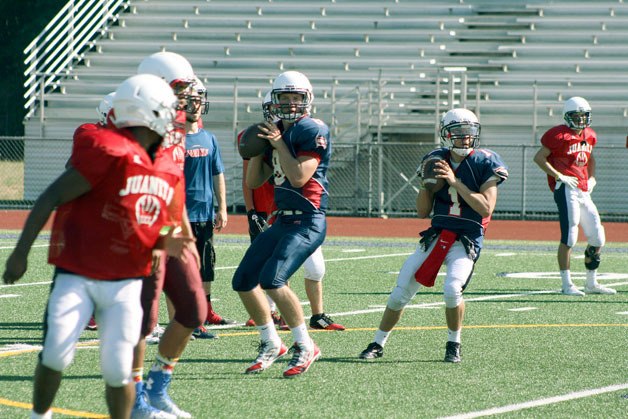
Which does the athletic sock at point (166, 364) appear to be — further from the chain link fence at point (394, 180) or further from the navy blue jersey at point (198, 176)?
the chain link fence at point (394, 180)

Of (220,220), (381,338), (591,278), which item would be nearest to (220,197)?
(220,220)

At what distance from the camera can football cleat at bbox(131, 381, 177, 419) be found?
5227 millimetres

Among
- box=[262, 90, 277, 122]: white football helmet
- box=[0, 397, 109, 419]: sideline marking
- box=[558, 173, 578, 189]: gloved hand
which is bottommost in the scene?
box=[0, 397, 109, 419]: sideline marking

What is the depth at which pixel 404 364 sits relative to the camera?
688 cm

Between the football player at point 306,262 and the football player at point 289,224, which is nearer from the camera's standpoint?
the football player at point 289,224

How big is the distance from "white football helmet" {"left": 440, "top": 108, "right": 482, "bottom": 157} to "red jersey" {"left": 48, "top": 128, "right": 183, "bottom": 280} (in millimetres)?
2992

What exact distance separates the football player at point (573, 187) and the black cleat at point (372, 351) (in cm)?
407

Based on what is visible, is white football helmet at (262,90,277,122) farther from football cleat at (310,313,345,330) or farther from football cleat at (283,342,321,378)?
football cleat at (310,313,345,330)

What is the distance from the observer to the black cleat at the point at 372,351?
7.04 m

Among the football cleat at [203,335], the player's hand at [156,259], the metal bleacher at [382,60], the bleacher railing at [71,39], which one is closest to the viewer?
the player's hand at [156,259]

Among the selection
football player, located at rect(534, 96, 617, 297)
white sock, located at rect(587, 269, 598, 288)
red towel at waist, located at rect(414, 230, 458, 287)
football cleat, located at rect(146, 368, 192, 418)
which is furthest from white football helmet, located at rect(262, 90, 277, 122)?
white sock, located at rect(587, 269, 598, 288)

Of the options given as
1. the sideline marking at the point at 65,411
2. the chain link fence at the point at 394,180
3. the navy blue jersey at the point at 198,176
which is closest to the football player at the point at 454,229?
the navy blue jersey at the point at 198,176

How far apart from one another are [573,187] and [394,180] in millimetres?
11115

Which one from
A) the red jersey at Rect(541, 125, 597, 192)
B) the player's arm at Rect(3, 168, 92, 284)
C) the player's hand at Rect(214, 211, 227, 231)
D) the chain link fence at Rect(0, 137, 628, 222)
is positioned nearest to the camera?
the player's arm at Rect(3, 168, 92, 284)
